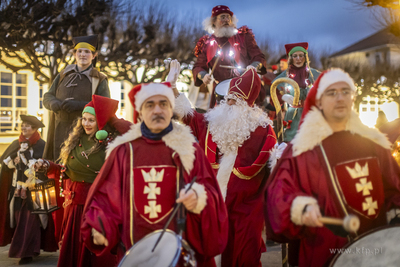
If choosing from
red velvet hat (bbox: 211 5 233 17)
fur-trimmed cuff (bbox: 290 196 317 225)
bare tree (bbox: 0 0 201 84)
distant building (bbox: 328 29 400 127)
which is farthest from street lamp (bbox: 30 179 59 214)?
distant building (bbox: 328 29 400 127)

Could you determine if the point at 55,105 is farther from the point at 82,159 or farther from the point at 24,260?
the point at 24,260

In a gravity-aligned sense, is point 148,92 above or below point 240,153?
above

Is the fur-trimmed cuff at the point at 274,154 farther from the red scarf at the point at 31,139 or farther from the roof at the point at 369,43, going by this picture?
the roof at the point at 369,43

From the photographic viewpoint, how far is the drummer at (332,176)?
2.75m

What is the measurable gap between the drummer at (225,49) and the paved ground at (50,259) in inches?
88.2

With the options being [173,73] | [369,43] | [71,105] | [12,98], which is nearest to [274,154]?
[173,73]

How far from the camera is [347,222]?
2.47m

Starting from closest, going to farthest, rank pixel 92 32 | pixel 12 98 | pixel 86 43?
pixel 86 43
pixel 92 32
pixel 12 98

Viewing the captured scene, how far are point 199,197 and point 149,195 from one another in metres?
0.38

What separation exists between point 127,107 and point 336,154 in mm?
23427

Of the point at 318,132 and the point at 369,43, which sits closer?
the point at 318,132

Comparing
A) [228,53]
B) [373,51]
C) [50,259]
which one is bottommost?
[50,259]

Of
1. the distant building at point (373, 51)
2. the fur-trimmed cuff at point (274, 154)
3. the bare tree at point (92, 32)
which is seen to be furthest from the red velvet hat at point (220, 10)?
the distant building at point (373, 51)

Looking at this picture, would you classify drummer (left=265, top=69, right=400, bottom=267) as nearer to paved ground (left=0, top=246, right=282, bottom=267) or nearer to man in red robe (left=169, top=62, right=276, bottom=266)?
man in red robe (left=169, top=62, right=276, bottom=266)
